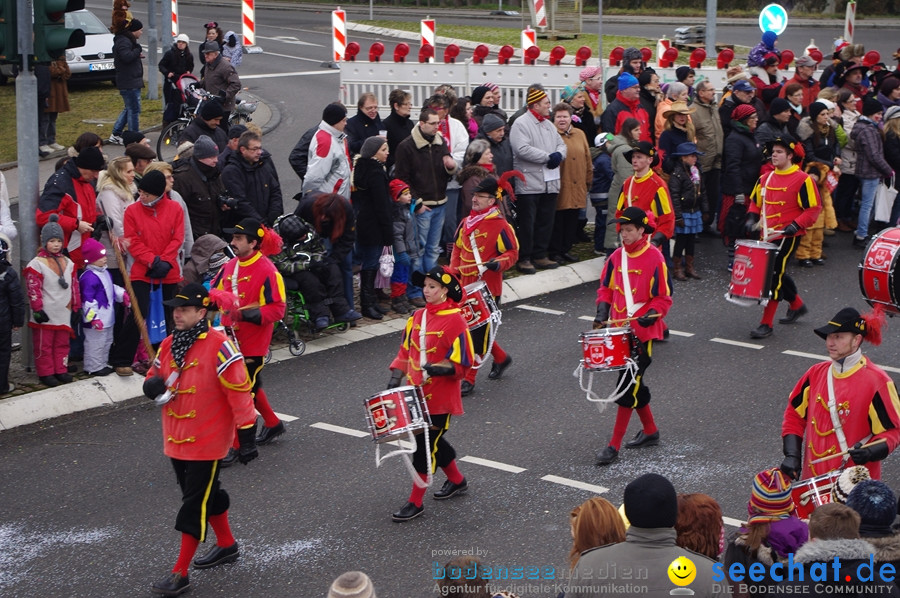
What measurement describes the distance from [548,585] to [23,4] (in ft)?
21.1

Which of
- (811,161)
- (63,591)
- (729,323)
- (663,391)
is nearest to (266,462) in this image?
(63,591)

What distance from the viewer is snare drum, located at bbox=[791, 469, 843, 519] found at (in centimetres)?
709

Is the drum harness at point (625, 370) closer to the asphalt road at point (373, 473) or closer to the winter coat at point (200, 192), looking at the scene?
the asphalt road at point (373, 473)

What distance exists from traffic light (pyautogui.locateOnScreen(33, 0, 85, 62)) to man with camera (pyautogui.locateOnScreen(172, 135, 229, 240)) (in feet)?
5.89

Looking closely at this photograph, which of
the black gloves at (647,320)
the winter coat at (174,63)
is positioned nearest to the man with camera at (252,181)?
the black gloves at (647,320)

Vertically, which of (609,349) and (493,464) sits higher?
(609,349)

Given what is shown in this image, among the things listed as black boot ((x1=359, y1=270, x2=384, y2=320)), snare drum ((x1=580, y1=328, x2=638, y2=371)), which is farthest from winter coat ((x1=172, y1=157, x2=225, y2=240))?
snare drum ((x1=580, y1=328, x2=638, y2=371))

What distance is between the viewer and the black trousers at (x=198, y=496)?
7.44 m

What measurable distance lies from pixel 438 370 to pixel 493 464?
1.31 metres

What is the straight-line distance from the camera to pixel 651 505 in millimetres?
5039

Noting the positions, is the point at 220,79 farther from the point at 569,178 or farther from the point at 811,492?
the point at 811,492

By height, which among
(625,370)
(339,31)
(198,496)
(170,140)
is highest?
(339,31)

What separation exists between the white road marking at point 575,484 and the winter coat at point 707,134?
7.16 metres

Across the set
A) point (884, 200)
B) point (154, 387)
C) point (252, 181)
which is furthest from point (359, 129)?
point (154, 387)
